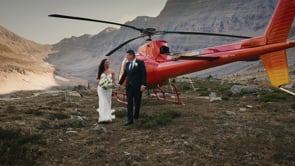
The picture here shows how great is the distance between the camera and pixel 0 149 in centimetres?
595

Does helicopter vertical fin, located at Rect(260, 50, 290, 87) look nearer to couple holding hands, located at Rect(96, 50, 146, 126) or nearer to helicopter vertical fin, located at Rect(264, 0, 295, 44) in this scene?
helicopter vertical fin, located at Rect(264, 0, 295, 44)

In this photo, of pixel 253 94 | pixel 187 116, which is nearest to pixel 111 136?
pixel 187 116

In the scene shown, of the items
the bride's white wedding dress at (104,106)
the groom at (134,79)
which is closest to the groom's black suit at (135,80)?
the groom at (134,79)

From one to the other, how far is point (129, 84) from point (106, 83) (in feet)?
3.07

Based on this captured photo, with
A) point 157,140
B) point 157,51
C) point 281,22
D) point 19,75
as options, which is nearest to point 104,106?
point 157,140

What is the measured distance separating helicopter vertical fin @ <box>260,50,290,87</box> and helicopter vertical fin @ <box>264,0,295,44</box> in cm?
51

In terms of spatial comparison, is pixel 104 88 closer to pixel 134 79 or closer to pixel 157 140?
pixel 134 79

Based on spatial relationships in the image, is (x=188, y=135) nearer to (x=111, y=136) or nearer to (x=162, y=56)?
(x=111, y=136)

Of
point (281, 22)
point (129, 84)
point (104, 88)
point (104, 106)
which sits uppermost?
point (281, 22)

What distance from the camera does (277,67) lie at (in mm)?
10211

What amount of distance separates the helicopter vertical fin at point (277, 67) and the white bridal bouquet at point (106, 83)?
5.58 m

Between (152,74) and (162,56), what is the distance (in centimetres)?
93

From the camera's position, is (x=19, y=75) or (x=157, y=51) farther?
(x=19, y=75)

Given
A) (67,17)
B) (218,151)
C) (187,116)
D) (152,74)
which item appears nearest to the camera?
(218,151)
